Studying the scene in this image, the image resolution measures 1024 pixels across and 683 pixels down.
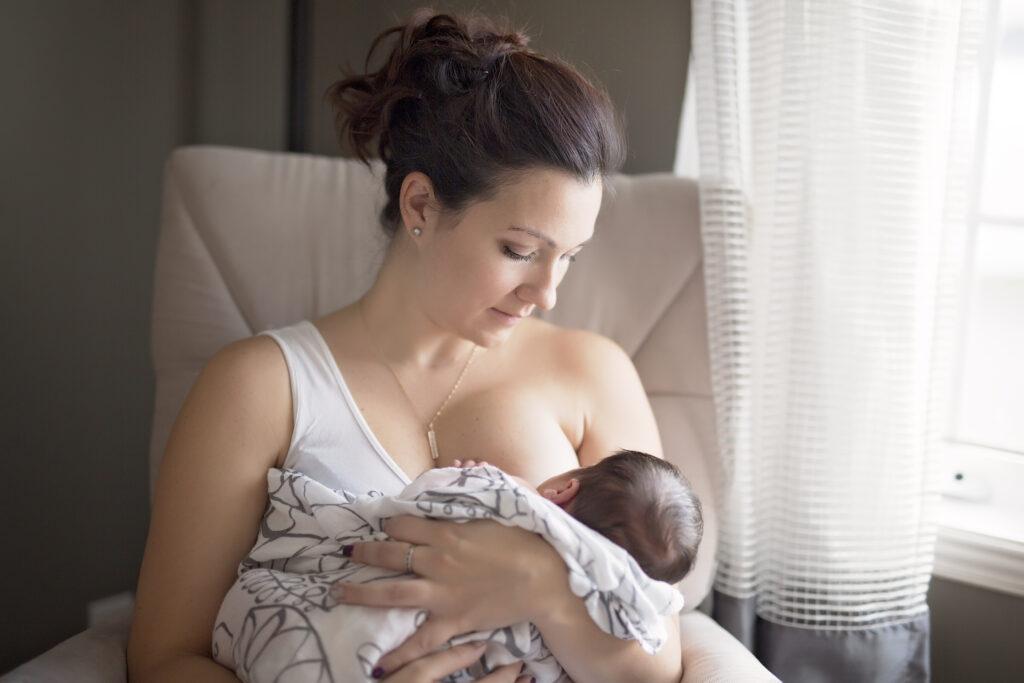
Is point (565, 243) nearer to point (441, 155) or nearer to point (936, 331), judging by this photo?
point (441, 155)

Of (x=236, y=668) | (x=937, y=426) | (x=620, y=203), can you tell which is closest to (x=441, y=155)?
(x=620, y=203)

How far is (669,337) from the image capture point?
5.99ft

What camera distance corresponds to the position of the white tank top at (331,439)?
4.75ft

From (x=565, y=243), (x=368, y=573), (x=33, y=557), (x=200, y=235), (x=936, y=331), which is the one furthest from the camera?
(x=33, y=557)

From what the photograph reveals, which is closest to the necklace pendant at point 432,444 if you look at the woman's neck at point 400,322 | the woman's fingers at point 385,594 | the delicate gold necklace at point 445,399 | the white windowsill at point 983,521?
the delicate gold necklace at point 445,399

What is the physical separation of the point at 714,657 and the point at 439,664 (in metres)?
0.46

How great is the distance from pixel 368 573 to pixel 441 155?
620 millimetres

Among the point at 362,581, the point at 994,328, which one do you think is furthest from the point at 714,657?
the point at 994,328

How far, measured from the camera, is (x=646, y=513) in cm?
125

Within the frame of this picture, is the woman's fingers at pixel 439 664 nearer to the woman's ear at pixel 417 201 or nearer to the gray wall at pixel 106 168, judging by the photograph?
the woman's ear at pixel 417 201

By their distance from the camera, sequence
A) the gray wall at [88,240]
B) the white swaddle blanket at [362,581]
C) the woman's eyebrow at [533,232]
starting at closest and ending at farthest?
the white swaddle blanket at [362,581]
the woman's eyebrow at [533,232]
the gray wall at [88,240]

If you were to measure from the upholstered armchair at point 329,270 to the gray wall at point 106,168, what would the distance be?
34 centimetres

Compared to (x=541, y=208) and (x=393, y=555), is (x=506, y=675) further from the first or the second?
(x=541, y=208)

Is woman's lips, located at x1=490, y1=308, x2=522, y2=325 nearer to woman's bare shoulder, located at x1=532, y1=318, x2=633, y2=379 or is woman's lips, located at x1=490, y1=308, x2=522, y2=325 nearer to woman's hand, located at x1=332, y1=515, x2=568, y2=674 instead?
woman's bare shoulder, located at x1=532, y1=318, x2=633, y2=379
